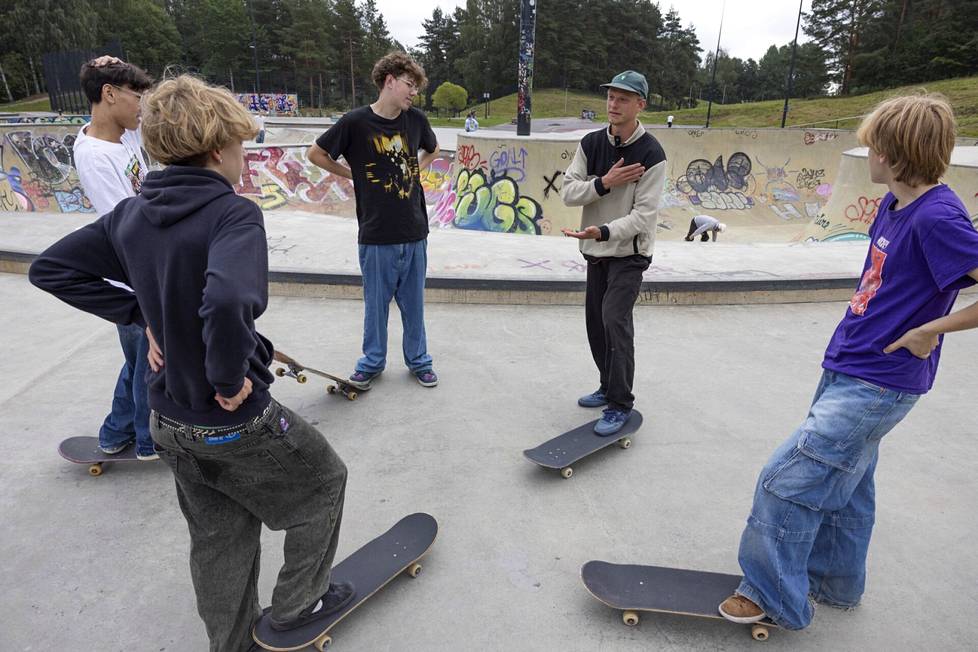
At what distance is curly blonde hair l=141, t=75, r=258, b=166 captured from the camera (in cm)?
156

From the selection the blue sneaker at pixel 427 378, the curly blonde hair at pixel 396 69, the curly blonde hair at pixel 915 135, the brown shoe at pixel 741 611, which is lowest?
the blue sneaker at pixel 427 378

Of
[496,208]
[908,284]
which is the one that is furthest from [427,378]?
[496,208]

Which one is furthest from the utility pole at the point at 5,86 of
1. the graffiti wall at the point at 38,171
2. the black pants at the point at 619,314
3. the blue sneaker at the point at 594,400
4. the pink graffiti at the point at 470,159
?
the black pants at the point at 619,314

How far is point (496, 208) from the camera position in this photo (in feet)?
35.7

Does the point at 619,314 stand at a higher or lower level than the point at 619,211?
lower

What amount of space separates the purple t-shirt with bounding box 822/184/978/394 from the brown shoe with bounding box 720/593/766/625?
0.91 meters

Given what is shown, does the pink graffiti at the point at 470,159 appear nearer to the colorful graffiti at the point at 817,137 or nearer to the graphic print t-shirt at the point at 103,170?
the graphic print t-shirt at the point at 103,170

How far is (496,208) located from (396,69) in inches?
284

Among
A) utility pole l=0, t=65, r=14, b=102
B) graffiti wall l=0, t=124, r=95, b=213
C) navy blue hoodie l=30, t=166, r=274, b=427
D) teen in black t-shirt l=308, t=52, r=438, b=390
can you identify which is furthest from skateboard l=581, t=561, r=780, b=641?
A: utility pole l=0, t=65, r=14, b=102

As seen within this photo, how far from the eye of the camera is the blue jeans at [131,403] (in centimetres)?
295

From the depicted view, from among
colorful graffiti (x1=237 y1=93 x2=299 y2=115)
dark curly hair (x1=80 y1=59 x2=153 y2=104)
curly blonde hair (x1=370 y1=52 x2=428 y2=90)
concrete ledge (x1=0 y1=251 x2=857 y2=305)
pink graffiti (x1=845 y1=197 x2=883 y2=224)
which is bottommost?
concrete ledge (x1=0 y1=251 x2=857 y2=305)

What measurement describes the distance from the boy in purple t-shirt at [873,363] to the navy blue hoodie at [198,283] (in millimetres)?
1768

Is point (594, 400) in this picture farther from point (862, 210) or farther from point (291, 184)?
point (291, 184)

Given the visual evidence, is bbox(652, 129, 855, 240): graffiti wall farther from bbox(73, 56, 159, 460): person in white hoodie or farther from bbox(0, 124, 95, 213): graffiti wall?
bbox(73, 56, 159, 460): person in white hoodie
